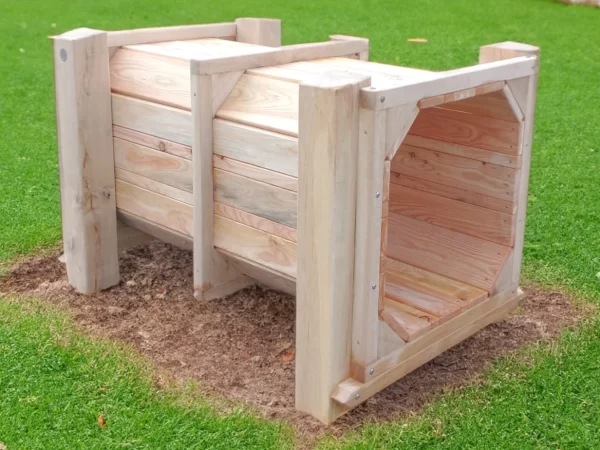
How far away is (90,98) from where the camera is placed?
13.1 feet

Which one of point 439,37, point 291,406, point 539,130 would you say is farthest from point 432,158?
point 439,37

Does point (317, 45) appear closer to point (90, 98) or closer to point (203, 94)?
point (203, 94)

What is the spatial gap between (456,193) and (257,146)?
1.04 meters

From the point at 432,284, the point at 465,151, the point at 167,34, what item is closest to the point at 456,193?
the point at 465,151

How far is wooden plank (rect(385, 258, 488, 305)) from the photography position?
3703 mm

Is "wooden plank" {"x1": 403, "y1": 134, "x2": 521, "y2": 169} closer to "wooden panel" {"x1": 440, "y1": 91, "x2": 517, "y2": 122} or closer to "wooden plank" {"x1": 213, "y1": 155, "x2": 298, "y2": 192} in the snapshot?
"wooden panel" {"x1": 440, "y1": 91, "x2": 517, "y2": 122}

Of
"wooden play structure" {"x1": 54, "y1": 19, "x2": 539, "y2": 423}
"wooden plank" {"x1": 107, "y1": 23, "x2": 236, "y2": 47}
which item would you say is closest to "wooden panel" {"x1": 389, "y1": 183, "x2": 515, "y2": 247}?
"wooden play structure" {"x1": 54, "y1": 19, "x2": 539, "y2": 423}

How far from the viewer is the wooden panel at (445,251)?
12.4 ft

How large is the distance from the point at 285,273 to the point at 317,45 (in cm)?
116

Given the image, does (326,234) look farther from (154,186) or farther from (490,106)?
(154,186)

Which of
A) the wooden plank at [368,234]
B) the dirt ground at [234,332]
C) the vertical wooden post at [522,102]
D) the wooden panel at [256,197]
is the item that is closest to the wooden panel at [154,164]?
the wooden panel at [256,197]

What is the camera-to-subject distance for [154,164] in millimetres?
3965

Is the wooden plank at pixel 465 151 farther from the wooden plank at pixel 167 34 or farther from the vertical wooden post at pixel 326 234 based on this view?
the wooden plank at pixel 167 34

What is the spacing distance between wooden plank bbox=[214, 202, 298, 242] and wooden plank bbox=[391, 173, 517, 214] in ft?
3.08
